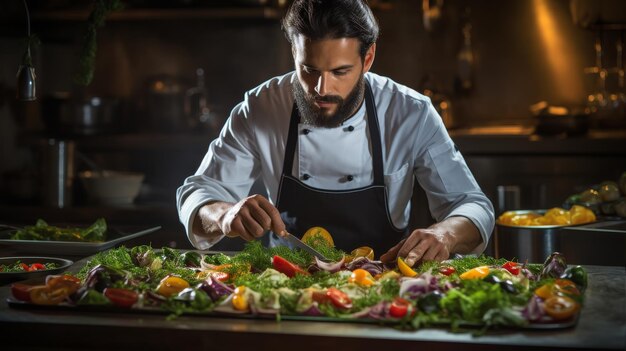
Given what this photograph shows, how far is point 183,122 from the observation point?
623 centimetres

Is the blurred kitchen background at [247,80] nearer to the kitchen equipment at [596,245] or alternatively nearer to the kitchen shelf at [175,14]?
the kitchen shelf at [175,14]

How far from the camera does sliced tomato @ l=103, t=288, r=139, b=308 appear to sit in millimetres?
2127

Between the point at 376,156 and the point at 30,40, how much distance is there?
1.36 m

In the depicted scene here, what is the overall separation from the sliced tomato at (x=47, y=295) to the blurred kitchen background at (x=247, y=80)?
3.54 m

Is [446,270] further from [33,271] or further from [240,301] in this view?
[33,271]

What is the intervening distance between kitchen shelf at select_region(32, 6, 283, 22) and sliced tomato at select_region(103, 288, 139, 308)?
3992 mm

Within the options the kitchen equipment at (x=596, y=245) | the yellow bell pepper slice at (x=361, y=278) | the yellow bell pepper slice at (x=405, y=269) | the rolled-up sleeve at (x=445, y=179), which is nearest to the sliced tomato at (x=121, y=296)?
the yellow bell pepper slice at (x=361, y=278)

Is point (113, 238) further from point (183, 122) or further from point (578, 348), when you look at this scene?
point (183, 122)

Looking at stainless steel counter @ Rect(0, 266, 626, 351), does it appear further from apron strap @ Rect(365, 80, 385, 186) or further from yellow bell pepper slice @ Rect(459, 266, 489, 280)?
apron strap @ Rect(365, 80, 385, 186)

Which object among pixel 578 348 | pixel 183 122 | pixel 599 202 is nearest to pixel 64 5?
pixel 183 122

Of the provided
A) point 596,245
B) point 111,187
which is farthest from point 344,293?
point 111,187

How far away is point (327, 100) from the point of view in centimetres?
312

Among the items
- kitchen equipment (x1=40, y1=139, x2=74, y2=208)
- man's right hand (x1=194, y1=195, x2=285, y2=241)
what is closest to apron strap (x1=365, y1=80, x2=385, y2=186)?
man's right hand (x1=194, y1=195, x2=285, y2=241)

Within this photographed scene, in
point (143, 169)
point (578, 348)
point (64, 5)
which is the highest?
point (64, 5)
